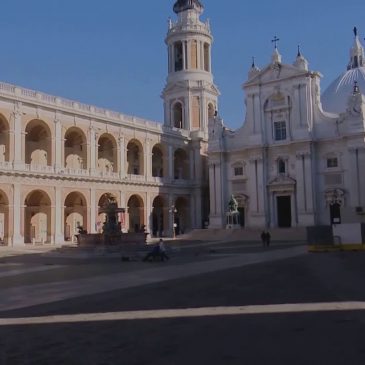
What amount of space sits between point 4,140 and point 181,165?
1013 inches

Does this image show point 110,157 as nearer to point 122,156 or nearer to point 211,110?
point 122,156

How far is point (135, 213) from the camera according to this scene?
58625 millimetres

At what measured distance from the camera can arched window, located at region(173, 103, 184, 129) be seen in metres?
66.1

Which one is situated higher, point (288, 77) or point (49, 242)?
point (288, 77)

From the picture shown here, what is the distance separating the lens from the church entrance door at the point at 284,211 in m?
55.3

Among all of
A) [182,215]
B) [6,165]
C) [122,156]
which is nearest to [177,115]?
[182,215]

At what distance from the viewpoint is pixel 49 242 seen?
4516 centimetres

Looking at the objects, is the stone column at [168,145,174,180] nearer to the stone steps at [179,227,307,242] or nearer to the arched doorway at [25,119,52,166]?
the stone steps at [179,227,307,242]

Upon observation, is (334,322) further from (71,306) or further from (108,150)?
(108,150)

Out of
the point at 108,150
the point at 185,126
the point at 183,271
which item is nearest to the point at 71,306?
the point at 183,271

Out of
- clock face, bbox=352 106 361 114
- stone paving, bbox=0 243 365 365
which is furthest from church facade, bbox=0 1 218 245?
stone paving, bbox=0 243 365 365

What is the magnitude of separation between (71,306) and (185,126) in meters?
54.9

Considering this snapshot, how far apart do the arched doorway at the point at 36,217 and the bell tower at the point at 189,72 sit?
2152 cm

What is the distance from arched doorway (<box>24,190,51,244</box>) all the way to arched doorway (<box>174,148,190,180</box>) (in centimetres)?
1972
